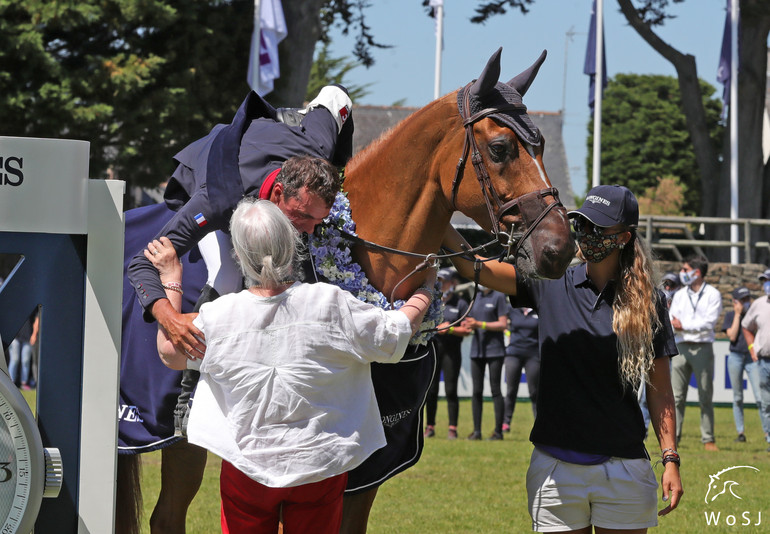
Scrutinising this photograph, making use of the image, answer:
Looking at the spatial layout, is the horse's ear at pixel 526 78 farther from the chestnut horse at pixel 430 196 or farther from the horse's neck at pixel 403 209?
the horse's neck at pixel 403 209

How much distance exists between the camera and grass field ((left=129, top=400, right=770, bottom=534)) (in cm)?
748

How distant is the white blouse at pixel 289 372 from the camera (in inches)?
123

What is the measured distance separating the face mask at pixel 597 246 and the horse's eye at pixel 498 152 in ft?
1.44

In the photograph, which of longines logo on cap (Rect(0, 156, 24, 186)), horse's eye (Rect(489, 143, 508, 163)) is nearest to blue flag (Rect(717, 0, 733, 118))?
horse's eye (Rect(489, 143, 508, 163))

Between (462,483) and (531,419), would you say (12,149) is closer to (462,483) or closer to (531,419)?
(462,483)

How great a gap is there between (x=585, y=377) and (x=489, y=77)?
48.4 inches

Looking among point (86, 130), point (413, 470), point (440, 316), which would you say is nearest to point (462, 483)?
point (413, 470)

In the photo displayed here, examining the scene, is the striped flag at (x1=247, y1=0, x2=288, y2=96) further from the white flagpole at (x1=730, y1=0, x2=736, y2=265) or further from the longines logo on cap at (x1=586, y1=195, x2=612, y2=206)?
the longines logo on cap at (x1=586, y1=195, x2=612, y2=206)

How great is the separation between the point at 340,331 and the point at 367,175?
4.05ft

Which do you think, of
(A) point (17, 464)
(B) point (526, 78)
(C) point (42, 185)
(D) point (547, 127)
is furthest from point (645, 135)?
(A) point (17, 464)

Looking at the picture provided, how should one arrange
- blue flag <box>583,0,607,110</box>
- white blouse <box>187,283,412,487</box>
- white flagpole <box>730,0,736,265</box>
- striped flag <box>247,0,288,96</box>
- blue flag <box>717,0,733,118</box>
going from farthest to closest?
1. blue flag <box>583,0,607,110</box>
2. blue flag <box>717,0,733,118</box>
3. white flagpole <box>730,0,736,265</box>
4. striped flag <box>247,0,288,96</box>
5. white blouse <box>187,283,412,487</box>

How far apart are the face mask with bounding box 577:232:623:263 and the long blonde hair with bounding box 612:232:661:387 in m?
0.09

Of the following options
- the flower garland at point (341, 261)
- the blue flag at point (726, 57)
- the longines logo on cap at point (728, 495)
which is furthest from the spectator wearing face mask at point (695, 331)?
the blue flag at point (726, 57)

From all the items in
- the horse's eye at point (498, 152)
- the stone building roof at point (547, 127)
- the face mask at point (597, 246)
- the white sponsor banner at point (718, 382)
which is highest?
the stone building roof at point (547, 127)
